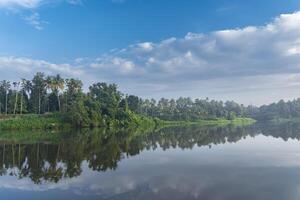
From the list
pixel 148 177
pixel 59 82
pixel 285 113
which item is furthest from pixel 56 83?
pixel 285 113

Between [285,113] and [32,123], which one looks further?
[285,113]

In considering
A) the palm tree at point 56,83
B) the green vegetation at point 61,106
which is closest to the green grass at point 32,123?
the green vegetation at point 61,106

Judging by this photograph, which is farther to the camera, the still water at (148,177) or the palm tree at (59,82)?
the palm tree at (59,82)

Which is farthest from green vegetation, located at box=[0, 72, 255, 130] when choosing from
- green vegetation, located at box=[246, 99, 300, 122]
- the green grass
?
green vegetation, located at box=[246, 99, 300, 122]

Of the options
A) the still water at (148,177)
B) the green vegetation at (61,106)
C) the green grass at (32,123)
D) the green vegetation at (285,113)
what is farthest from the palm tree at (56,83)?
the green vegetation at (285,113)

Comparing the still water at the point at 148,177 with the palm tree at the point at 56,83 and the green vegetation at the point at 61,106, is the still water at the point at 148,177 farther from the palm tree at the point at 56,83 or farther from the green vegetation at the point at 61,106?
the palm tree at the point at 56,83

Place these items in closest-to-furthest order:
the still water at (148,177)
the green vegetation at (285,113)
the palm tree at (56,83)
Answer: the still water at (148,177) < the palm tree at (56,83) < the green vegetation at (285,113)

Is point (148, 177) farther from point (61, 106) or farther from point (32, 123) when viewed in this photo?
point (61, 106)

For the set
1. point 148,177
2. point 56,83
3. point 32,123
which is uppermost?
point 56,83

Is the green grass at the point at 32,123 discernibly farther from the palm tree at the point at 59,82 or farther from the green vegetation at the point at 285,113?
the green vegetation at the point at 285,113

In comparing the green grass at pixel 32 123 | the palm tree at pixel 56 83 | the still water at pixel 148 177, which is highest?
the palm tree at pixel 56 83

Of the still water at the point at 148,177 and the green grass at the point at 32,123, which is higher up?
the green grass at the point at 32,123

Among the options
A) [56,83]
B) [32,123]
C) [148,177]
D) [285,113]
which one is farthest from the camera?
[285,113]

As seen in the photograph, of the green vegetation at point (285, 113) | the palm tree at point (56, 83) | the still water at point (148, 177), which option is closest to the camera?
the still water at point (148, 177)
